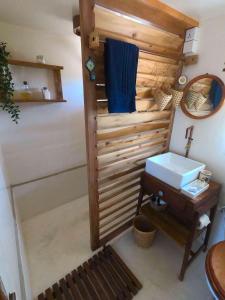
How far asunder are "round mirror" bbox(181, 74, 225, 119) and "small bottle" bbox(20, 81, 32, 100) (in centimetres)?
162

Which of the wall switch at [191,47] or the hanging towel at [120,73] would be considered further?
the wall switch at [191,47]

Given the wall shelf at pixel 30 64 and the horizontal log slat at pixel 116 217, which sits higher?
the wall shelf at pixel 30 64

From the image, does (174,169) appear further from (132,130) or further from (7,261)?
(7,261)

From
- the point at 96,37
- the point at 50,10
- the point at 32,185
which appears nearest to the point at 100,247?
the point at 32,185

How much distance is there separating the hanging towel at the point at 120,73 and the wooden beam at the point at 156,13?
0.75ft

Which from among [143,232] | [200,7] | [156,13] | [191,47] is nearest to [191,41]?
[191,47]

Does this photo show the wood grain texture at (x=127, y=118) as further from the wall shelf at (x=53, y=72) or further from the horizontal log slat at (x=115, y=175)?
the wall shelf at (x=53, y=72)

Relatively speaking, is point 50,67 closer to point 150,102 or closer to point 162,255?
point 150,102

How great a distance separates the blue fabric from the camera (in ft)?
4.76

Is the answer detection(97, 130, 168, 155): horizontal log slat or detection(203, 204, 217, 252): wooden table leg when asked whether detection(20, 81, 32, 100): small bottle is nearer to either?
detection(97, 130, 168, 155): horizontal log slat

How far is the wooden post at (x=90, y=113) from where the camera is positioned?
3.43 feet

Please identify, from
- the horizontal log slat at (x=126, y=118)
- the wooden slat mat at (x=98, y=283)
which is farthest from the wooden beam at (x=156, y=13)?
the wooden slat mat at (x=98, y=283)

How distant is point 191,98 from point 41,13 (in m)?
1.53

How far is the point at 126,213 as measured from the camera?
194 centimetres
